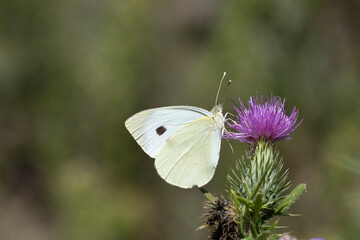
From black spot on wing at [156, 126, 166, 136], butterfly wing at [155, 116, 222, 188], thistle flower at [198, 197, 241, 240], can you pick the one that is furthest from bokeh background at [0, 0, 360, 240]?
thistle flower at [198, 197, 241, 240]

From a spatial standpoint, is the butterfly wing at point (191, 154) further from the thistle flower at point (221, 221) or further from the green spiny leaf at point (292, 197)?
the green spiny leaf at point (292, 197)

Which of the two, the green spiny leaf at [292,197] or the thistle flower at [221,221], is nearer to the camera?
the green spiny leaf at [292,197]

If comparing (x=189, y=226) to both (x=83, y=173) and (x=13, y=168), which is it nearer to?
(x=83, y=173)

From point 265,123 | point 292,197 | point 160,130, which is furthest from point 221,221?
point 160,130

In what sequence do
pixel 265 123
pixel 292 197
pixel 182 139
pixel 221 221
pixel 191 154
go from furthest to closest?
pixel 182 139 < pixel 191 154 < pixel 265 123 < pixel 221 221 < pixel 292 197

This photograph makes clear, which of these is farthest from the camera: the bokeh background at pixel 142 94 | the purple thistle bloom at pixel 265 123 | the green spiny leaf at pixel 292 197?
the bokeh background at pixel 142 94

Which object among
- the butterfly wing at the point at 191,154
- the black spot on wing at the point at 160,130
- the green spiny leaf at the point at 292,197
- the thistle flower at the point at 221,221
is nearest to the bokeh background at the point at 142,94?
the butterfly wing at the point at 191,154

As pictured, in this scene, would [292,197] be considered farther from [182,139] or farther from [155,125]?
[155,125]

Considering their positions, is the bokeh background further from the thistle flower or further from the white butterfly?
the thistle flower
